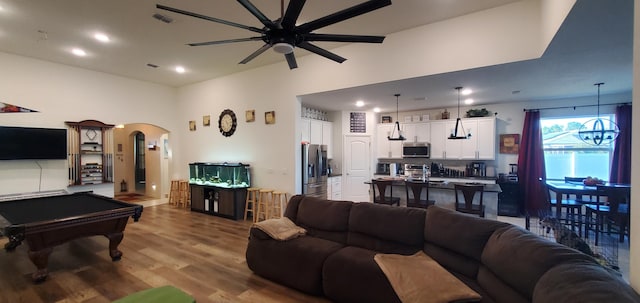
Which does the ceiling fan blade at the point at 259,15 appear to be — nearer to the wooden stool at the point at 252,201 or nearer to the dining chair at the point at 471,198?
the dining chair at the point at 471,198

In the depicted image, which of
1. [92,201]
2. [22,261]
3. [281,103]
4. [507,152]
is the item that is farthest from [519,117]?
[22,261]

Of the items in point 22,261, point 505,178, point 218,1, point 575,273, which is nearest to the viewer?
point 575,273

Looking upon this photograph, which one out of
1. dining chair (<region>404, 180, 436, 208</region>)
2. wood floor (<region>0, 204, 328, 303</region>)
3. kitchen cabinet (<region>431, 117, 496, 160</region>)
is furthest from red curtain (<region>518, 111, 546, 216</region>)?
wood floor (<region>0, 204, 328, 303</region>)

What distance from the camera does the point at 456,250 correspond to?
2.31 m

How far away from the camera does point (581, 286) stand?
50.4 inches

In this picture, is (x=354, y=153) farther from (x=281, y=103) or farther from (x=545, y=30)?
(x=545, y=30)

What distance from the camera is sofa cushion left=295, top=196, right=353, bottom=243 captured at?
3.14 m

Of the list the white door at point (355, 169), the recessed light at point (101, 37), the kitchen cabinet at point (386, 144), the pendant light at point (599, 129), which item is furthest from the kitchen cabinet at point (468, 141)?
the recessed light at point (101, 37)

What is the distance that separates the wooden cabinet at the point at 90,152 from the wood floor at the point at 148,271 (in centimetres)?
183

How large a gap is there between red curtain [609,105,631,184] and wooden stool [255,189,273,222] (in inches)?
267

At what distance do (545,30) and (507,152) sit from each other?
409cm

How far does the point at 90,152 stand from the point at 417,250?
7.08 metres

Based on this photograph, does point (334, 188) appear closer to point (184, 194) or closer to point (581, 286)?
point (184, 194)

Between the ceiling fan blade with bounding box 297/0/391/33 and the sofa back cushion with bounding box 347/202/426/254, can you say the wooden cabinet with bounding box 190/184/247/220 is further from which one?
the ceiling fan blade with bounding box 297/0/391/33
